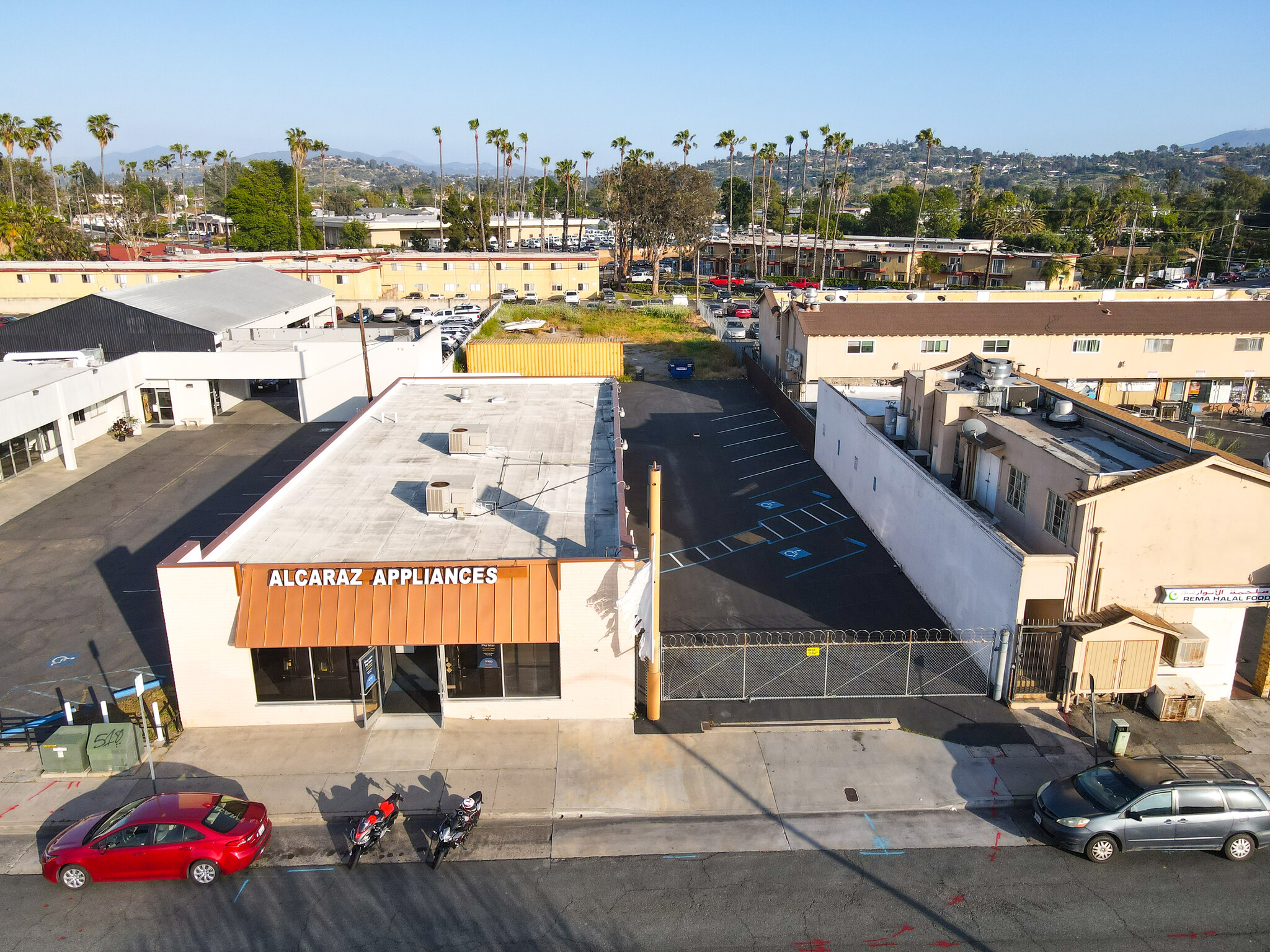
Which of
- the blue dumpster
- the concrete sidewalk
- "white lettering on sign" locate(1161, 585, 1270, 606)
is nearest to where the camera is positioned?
the concrete sidewalk

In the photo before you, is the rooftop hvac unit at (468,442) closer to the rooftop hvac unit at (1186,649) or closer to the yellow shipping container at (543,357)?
the rooftop hvac unit at (1186,649)

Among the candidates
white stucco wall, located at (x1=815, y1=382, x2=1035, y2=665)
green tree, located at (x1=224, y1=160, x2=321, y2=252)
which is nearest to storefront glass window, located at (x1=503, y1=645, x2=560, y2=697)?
white stucco wall, located at (x1=815, y1=382, x2=1035, y2=665)

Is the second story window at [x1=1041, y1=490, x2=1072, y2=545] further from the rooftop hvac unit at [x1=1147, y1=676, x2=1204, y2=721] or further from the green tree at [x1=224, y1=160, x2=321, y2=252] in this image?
the green tree at [x1=224, y1=160, x2=321, y2=252]

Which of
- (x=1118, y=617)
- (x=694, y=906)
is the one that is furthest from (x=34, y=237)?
(x=1118, y=617)

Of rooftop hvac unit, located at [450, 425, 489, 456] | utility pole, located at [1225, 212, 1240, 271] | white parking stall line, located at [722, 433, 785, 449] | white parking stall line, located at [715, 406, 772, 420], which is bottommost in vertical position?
white parking stall line, located at [722, 433, 785, 449]

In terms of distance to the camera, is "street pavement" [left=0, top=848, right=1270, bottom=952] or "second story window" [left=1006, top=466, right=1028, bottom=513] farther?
"second story window" [left=1006, top=466, right=1028, bottom=513]

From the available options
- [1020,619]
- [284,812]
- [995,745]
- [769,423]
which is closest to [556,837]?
[284,812]
